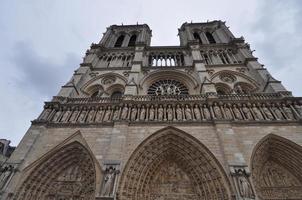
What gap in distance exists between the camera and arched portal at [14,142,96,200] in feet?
27.0

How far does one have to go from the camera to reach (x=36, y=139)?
953 centimetres

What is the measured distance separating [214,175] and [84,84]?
36.1ft

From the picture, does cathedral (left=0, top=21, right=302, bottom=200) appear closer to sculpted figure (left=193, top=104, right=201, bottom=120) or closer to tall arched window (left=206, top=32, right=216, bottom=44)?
sculpted figure (left=193, top=104, right=201, bottom=120)

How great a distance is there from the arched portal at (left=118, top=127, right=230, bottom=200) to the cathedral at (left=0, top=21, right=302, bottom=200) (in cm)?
4

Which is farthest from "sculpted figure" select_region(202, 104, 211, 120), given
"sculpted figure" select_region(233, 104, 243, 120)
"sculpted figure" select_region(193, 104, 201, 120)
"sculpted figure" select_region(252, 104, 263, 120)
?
"sculpted figure" select_region(252, 104, 263, 120)

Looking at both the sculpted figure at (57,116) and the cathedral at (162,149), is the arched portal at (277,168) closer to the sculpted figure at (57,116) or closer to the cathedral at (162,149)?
the cathedral at (162,149)

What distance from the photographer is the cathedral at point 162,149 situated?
7.93 m

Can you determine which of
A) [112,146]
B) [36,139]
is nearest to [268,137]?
[112,146]

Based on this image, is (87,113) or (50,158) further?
(87,113)

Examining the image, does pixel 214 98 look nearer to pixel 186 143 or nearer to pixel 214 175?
pixel 186 143

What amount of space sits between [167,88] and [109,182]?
348 inches

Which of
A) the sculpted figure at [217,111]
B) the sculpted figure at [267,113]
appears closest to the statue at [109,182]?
the sculpted figure at [217,111]

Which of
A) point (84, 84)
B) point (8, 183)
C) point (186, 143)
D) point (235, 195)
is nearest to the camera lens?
point (235, 195)

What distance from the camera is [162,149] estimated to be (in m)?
9.44
